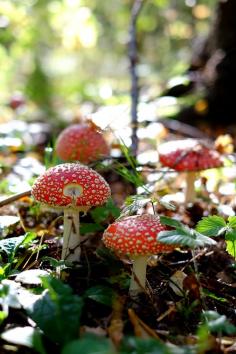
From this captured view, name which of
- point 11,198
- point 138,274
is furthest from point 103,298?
point 11,198

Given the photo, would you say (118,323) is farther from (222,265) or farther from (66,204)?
(222,265)

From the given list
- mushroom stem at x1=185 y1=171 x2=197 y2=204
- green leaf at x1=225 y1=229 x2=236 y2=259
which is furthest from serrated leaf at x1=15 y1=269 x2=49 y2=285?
mushroom stem at x1=185 y1=171 x2=197 y2=204

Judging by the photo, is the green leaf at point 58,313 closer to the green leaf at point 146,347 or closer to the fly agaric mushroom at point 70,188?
the green leaf at point 146,347

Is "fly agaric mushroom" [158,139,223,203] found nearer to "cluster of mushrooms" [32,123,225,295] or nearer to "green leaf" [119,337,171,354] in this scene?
"cluster of mushrooms" [32,123,225,295]

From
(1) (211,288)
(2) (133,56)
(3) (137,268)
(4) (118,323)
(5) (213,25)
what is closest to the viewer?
(4) (118,323)

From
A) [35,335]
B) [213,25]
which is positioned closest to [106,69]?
[213,25]

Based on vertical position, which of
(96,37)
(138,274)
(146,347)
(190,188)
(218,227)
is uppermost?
(96,37)

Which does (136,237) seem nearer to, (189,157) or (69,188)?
(69,188)
